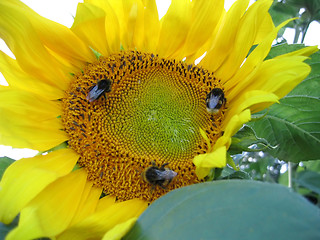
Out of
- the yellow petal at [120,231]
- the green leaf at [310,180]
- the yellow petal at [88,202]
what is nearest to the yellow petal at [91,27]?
the yellow petal at [88,202]

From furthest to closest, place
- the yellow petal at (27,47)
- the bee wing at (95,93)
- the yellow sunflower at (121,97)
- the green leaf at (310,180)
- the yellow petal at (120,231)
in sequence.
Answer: the green leaf at (310,180), the bee wing at (95,93), the yellow petal at (27,47), the yellow sunflower at (121,97), the yellow petal at (120,231)

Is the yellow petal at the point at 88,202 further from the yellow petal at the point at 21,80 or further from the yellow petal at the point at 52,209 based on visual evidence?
the yellow petal at the point at 21,80

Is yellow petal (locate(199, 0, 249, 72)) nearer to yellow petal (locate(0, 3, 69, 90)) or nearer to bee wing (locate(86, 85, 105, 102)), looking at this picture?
bee wing (locate(86, 85, 105, 102))

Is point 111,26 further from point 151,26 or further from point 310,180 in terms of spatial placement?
point 310,180

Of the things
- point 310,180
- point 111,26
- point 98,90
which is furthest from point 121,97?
point 310,180

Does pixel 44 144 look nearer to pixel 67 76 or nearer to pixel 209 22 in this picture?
pixel 67 76
